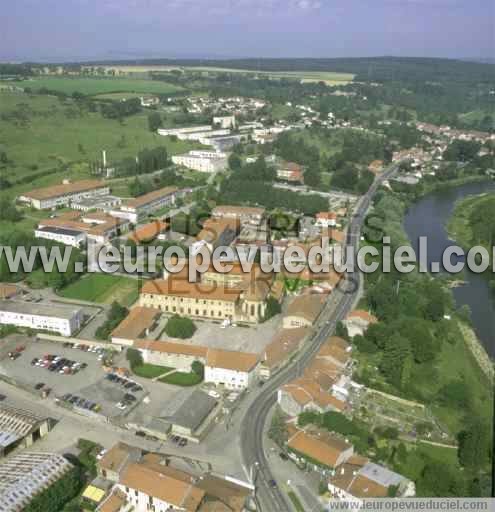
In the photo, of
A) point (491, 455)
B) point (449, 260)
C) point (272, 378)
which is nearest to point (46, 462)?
point (272, 378)

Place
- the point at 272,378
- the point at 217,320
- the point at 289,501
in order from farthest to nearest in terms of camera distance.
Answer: the point at 217,320 → the point at 272,378 → the point at 289,501

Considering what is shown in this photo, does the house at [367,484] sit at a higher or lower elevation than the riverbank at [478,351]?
higher

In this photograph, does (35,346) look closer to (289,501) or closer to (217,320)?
(217,320)

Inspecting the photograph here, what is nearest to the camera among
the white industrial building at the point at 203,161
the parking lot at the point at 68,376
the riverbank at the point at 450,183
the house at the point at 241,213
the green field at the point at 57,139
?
the parking lot at the point at 68,376


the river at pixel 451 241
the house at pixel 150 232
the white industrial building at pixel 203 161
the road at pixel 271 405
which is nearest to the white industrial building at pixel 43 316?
the house at pixel 150 232

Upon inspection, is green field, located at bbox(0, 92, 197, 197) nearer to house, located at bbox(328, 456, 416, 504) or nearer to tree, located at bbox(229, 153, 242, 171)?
tree, located at bbox(229, 153, 242, 171)

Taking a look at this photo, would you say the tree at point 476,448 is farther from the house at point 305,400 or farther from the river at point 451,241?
the river at point 451,241

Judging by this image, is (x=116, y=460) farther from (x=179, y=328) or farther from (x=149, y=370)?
(x=179, y=328)

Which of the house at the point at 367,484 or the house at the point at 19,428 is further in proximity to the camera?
the house at the point at 19,428

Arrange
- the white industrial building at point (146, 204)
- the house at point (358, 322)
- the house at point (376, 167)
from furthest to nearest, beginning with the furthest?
the house at point (376, 167)
the white industrial building at point (146, 204)
the house at point (358, 322)
